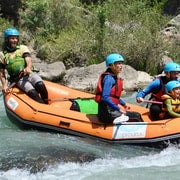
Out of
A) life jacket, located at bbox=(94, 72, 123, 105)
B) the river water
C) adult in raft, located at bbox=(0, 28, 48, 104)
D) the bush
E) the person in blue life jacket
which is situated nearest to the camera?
the river water

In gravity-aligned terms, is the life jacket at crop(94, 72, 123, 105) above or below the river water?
above

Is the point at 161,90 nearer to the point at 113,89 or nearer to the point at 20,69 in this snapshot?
the point at 113,89

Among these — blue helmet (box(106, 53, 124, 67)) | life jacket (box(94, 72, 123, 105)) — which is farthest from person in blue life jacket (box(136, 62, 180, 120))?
blue helmet (box(106, 53, 124, 67))

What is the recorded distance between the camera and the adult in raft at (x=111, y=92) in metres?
6.06

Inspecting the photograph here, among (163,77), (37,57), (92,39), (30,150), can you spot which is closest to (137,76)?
(92,39)

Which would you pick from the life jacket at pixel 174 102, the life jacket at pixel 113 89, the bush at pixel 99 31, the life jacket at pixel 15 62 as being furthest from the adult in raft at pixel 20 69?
the bush at pixel 99 31

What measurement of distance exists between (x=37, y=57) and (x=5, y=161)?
9218 millimetres

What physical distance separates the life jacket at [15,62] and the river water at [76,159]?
104cm

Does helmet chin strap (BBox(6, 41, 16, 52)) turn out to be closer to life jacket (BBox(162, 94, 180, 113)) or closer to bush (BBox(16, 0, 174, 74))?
life jacket (BBox(162, 94, 180, 113))

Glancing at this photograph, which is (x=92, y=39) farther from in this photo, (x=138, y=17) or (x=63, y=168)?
(x=63, y=168)

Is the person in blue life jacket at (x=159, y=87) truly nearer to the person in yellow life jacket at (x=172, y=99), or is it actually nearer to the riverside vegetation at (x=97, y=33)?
the person in yellow life jacket at (x=172, y=99)

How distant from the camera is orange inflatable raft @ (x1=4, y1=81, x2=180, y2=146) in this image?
604 cm

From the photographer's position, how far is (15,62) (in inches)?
283

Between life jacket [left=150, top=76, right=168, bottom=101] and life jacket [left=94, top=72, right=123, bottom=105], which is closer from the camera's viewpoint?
life jacket [left=94, top=72, right=123, bottom=105]
